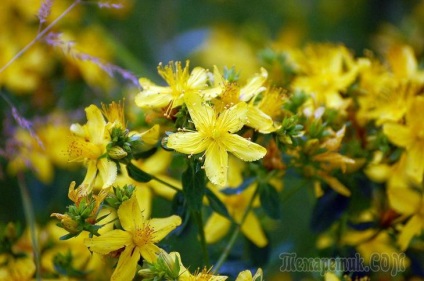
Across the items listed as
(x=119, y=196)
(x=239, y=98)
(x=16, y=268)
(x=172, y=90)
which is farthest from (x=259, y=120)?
(x=16, y=268)

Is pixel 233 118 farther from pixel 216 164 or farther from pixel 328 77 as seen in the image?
pixel 328 77

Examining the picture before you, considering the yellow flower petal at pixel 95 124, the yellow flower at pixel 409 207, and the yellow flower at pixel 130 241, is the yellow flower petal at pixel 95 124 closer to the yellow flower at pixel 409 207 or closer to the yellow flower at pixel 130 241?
the yellow flower at pixel 130 241

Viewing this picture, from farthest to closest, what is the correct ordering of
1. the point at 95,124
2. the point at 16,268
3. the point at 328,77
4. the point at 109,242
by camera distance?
the point at 328,77
the point at 16,268
the point at 95,124
the point at 109,242

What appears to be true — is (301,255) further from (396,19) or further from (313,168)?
(396,19)

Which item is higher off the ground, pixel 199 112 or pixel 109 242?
pixel 199 112

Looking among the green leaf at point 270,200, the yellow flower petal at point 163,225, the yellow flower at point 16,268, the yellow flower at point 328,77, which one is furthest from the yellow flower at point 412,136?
the yellow flower at point 16,268

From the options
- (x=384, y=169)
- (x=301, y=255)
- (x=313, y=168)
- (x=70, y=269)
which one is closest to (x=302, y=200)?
(x=301, y=255)
